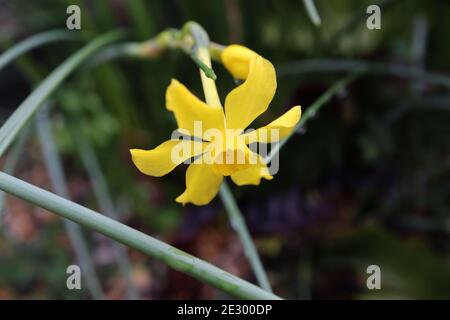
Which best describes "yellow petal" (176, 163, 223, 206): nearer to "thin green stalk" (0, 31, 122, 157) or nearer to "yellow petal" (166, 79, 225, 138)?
"yellow petal" (166, 79, 225, 138)

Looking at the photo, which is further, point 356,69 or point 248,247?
point 356,69

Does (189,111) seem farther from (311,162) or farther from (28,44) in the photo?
(311,162)

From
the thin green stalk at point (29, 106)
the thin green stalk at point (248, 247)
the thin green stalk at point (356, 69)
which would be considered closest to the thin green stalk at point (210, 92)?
the thin green stalk at point (248, 247)

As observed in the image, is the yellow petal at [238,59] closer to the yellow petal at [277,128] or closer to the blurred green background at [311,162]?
the yellow petal at [277,128]

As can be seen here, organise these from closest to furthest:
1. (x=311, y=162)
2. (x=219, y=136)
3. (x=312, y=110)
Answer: (x=219, y=136), (x=312, y=110), (x=311, y=162)

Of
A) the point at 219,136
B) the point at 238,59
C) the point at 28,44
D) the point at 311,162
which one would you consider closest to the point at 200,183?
the point at 219,136
